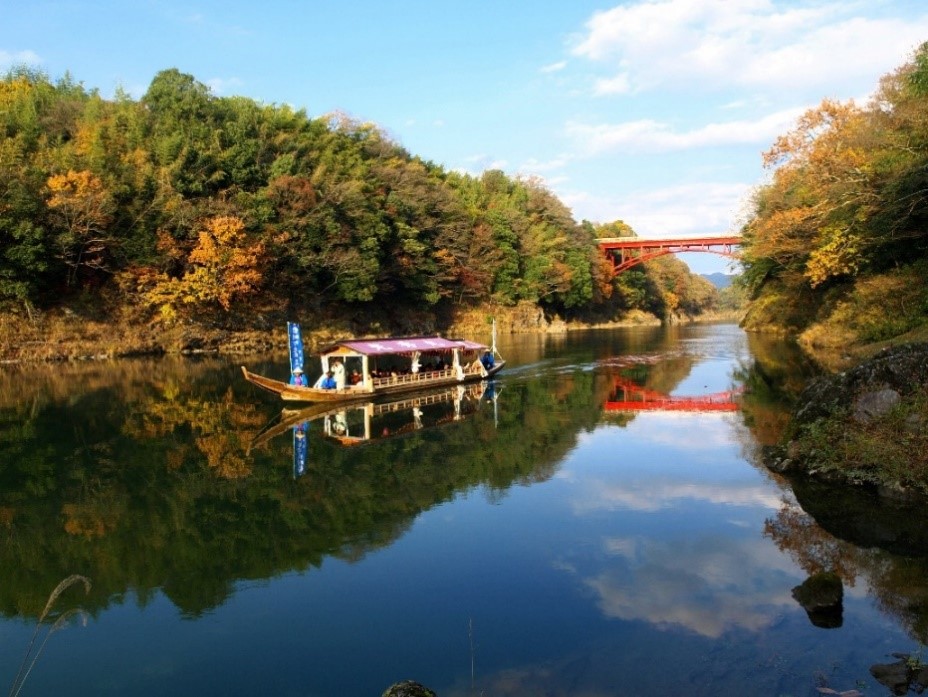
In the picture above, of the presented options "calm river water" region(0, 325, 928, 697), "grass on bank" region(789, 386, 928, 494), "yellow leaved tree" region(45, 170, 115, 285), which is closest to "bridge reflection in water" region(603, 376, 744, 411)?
"calm river water" region(0, 325, 928, 697)

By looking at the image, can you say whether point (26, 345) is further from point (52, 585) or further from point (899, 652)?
point (899, 652)

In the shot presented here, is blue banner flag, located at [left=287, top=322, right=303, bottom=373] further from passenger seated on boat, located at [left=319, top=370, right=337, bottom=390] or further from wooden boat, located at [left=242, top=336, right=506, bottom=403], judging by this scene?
passenger seated on boat, located at [left=319, top=370, right=337, bottom=390]

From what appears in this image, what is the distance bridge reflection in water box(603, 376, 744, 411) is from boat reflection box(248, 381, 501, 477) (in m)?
4.82

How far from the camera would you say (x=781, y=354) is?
40.5m

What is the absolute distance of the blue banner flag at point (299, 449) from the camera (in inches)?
666

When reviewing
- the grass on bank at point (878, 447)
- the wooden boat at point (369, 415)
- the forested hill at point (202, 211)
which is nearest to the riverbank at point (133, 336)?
the forested hill at point (202, 211)

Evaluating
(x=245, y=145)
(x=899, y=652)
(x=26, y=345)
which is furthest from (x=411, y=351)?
(x=245, y=145)

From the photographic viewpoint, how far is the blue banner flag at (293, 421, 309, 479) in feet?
55.5

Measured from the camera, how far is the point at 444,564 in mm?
11180

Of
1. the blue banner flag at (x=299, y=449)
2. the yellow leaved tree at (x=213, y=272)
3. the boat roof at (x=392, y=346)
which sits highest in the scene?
the yellow leaved tree at (x=213, y=272)

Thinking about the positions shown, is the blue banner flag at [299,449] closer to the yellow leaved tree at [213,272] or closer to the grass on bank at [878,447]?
the grass on bank at [878,447]

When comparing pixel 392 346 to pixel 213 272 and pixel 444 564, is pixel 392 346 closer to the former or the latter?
pixel 444 564

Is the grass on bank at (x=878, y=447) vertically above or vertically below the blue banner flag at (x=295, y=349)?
below

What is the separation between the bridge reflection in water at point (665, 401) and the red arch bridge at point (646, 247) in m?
61.9
